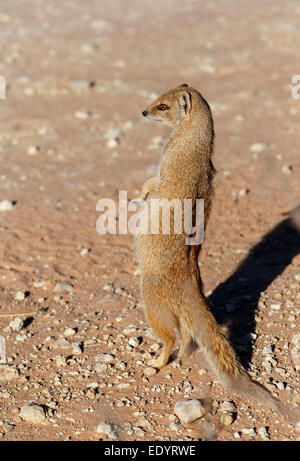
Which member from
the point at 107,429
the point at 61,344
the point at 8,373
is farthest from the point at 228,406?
the point at 8,373

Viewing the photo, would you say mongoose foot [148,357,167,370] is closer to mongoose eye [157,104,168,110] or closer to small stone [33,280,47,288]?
small stone [33,280,47,288]

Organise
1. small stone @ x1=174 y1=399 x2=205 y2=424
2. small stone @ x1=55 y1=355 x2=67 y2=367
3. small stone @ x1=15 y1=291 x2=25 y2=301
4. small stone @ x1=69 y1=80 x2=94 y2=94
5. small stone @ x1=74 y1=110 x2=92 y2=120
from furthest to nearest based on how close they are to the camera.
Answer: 1. small stone @ x1=69 y1=80 x2=94 y2=94
2. small stone @ x1=74 y1=110 x2=92 y2=120
3. small stone @ x1=15 y1=291 x2=25 y2=301
4. small stone @ x1=55 y1=355 x2=67 y2=367
5. small stone @ x1=174 y1=399 x2=205 y2=424

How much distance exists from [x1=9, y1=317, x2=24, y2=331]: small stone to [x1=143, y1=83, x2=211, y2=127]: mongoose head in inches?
66.2

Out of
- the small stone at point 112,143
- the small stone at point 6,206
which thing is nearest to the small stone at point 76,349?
the small stone at point 6,206

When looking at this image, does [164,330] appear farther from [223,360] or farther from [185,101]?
[185,101]

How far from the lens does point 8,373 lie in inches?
147

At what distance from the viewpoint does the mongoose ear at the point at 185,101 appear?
12.3 ft

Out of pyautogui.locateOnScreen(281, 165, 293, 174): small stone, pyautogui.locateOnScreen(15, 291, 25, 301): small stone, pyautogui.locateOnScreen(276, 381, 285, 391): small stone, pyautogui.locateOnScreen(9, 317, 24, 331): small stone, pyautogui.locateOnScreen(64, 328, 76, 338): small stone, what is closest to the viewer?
pyautogui.locateOnScreen(276, 381, 285, 391): small stone

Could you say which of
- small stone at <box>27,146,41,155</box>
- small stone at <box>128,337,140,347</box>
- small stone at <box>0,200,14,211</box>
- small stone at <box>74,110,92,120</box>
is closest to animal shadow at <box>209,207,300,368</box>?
small stone at <box>128,337,140,347</box>

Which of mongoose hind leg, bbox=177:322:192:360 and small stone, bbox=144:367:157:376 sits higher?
mongoose hind leg, bbox=177:322:192:360

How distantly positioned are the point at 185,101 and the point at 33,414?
6.68 feet

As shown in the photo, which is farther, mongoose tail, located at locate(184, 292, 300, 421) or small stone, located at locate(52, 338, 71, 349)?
small stone, located at locate(52, 338, 71, 349)

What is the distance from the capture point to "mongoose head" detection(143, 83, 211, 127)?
3777mm

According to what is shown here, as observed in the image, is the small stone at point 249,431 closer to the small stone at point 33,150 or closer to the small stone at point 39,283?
the small stone at point 39,283
